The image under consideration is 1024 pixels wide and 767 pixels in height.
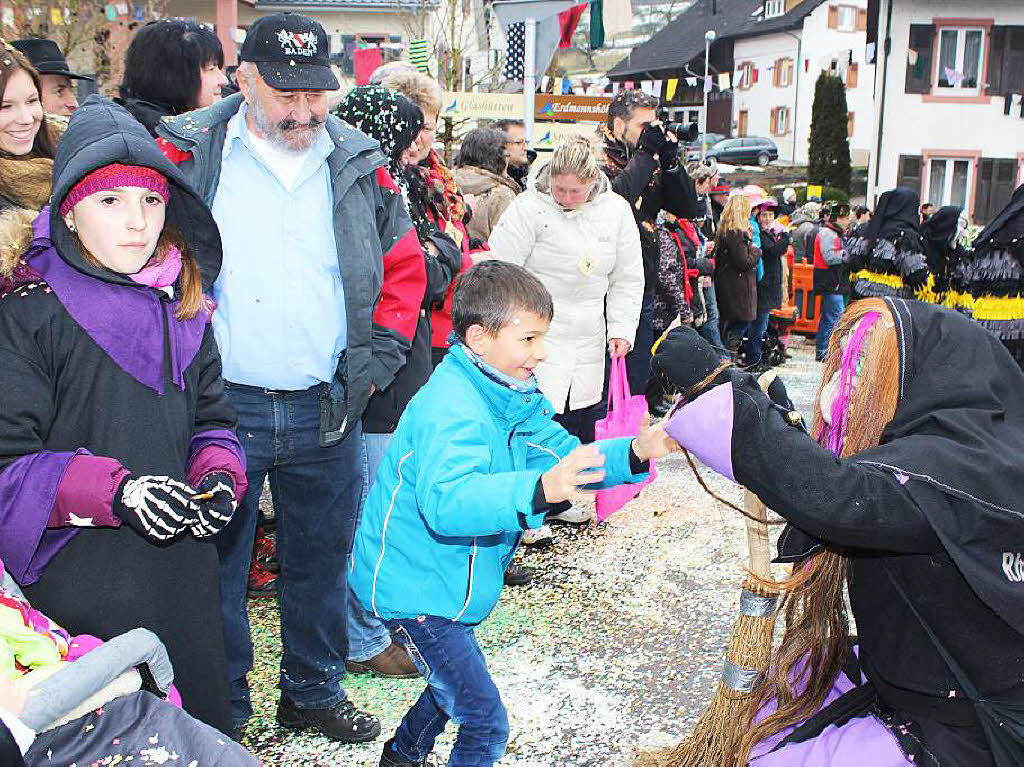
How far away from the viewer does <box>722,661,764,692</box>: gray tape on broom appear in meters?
2.49

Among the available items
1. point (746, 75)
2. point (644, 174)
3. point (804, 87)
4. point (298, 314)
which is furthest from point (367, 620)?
point (746, 75)

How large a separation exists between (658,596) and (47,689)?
317 cm

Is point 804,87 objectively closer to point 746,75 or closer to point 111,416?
point 746,75

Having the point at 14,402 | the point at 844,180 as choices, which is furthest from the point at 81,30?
the point at 844,180

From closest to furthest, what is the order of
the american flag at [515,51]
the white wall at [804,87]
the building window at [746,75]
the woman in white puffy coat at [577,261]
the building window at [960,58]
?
the woman in white puffy coat at [577,261] < the american flag at [515,51] < the building window at [960,58] < the white wall at [804,87] < the building window at [746,75]

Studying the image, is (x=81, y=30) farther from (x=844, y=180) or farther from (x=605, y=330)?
(x=844, y=180)

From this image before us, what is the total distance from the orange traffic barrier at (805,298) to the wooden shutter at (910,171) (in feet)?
48.8

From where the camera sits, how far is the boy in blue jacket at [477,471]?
2.36 m

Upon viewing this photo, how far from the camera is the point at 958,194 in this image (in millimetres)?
25516

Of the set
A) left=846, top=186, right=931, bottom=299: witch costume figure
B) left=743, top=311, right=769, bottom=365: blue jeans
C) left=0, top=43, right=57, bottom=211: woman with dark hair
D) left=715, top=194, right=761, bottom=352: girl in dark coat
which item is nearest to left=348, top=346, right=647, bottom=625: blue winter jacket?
left=0, top=43, right=57, bottom=211: woman with dark hair

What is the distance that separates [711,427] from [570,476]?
1.05 feet

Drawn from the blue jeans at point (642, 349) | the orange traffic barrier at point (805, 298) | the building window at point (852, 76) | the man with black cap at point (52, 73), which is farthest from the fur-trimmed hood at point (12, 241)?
the building window at point (852, 76)

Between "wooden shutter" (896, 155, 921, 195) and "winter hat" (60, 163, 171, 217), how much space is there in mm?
26025

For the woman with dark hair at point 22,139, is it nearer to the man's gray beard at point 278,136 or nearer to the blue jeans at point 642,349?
the man's gray beard at point 278,136
